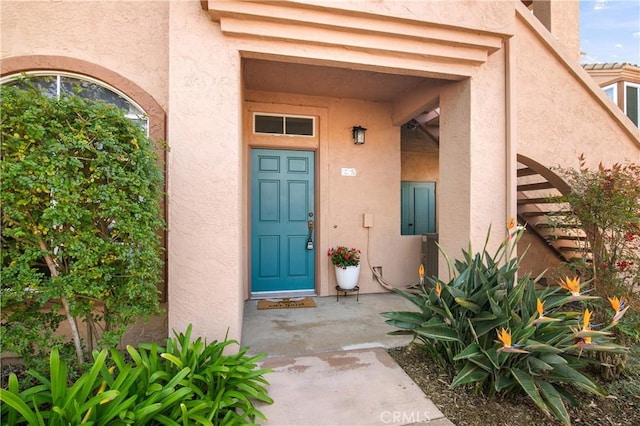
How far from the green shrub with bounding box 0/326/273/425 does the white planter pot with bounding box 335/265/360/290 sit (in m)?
2.62

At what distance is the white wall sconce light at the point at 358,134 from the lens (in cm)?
520

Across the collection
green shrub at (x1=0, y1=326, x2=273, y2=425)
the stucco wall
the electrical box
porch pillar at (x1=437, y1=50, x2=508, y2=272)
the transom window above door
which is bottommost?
green shrub at (x1=0, y1=326, x2=273, y2=425)

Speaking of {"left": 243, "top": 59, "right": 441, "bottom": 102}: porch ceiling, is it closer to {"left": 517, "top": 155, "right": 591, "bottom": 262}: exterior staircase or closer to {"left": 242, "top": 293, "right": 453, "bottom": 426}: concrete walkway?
{"left": 517, "top": 155, "right": 591, "bottom": 262}: exterior staircase

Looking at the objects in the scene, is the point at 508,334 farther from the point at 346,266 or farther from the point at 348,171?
the point at 348,171

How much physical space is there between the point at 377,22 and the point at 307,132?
2.25 metres

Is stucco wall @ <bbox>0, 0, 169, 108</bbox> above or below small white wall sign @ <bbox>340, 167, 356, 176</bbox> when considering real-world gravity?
above

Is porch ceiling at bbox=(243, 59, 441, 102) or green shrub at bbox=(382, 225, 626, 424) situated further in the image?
porch ceiling at bbox=(243, 59, 441, 102)

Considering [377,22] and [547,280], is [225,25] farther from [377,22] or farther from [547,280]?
[547,280]

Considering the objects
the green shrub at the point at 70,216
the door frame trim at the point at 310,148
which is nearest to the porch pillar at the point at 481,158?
the door frame trim at the point at 310,148

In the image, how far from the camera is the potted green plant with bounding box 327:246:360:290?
4.86m

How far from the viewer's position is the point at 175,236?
288 cm

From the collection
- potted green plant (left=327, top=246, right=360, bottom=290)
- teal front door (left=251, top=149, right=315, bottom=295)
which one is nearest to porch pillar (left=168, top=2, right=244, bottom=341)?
teal front door (left=251, top=149, right=315, bottom=295)

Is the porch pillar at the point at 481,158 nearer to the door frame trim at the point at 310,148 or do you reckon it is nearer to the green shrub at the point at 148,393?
the door frame trim at the point at 310,148

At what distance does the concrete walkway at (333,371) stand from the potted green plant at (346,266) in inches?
24.0
